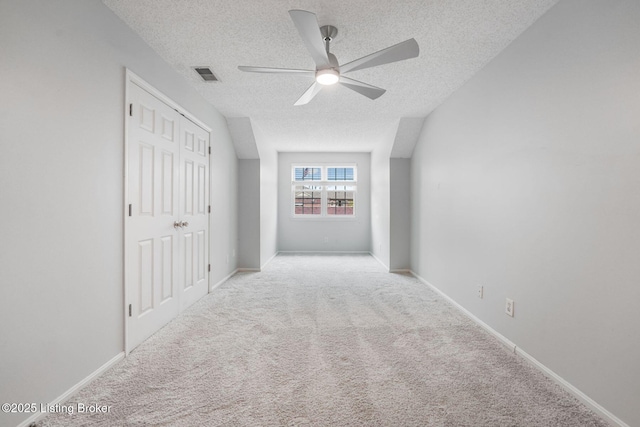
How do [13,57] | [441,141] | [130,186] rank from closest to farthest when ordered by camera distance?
[13,57] → [130,186] → [441,141]

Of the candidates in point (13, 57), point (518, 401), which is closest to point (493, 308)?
point (518, 401)

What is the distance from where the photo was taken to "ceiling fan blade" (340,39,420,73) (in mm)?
1946

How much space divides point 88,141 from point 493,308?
10.8 feet

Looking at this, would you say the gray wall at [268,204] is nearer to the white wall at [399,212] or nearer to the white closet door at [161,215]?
the white closet door at [161,215]

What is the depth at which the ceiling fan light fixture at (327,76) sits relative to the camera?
2213 mm

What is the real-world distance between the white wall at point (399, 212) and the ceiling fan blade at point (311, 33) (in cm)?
322

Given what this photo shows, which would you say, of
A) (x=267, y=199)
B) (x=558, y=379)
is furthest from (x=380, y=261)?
(x=558, y=379)

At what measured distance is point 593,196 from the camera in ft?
5.41

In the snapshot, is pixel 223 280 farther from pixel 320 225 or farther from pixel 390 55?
pixel 390 55

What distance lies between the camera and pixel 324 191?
7.35 metres

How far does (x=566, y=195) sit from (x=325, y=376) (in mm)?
1885

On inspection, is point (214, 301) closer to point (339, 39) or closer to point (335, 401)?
point (335, 401)

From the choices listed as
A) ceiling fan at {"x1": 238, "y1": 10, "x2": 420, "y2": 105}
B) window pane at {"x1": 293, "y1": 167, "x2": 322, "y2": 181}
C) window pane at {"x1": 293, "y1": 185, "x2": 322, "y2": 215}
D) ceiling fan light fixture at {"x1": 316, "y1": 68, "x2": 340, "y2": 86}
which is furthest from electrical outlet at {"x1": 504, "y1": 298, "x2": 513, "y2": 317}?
window pane at {"x1": 293, "y1": 167, "x2": 322, "y2": 181}

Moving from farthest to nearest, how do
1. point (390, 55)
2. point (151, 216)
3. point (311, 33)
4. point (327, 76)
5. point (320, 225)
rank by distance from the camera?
1. point (320, 225)
2. point (151, 216)
3. point (327, 76)
4. point (390, 55)
5. point (311, 33)
